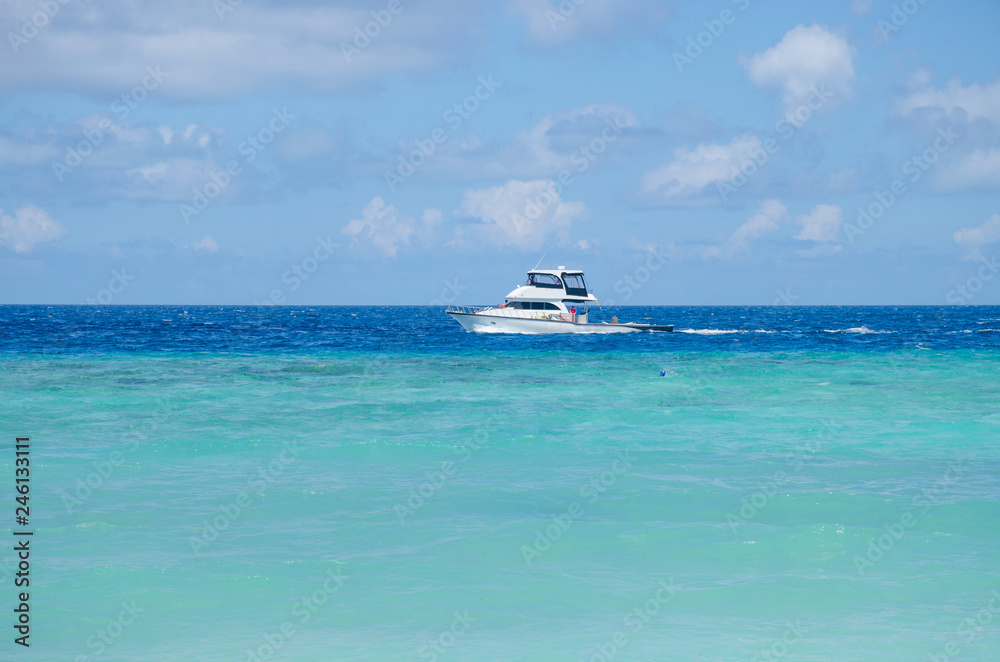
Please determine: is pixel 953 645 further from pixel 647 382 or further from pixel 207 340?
pixel 207 340

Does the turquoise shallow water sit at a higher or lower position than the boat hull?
lower

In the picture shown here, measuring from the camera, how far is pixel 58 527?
9.97 m

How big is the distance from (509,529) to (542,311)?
44949mm

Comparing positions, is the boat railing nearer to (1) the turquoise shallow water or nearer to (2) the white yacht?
(2) the white yacht

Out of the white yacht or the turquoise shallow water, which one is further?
the white yacht

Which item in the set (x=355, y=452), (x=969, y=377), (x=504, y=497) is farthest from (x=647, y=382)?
(x=504, y=497)

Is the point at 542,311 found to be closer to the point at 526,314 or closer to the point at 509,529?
the point at 526,314

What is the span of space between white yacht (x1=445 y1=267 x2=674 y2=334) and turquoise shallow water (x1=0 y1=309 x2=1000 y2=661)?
3231 cm

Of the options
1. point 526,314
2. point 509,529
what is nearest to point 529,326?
point 526,314

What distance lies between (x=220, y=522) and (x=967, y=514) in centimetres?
960

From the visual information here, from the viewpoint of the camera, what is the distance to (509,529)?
10.1m

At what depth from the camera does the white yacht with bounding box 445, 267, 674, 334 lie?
178 ft

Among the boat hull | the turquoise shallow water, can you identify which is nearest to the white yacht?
the boat hull

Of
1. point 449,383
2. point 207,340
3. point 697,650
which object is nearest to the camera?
point 697,650
